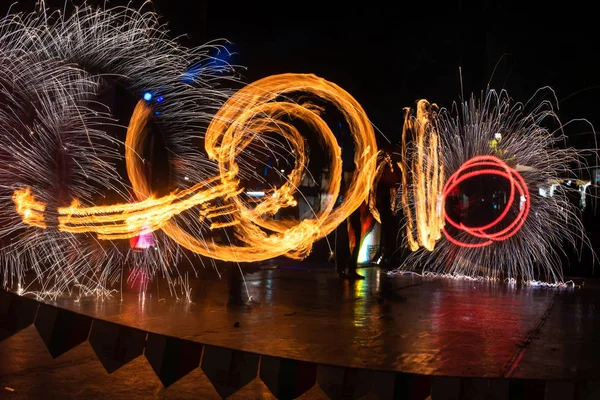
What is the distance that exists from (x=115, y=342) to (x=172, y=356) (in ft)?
1.99

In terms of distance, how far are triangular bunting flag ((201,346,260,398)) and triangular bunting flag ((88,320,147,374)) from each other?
63 centimetres

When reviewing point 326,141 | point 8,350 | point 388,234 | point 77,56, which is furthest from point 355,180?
point 8,350

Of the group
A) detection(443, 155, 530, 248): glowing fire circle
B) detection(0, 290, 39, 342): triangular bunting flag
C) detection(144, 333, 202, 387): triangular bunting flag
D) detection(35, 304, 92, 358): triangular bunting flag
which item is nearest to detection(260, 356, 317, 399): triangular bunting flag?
detection(144, 333, 202, 387): triangular bunting flag

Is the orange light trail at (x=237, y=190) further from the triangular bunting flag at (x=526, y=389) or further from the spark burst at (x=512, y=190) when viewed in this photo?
the triangular bunting flag at (x=526, y=389)

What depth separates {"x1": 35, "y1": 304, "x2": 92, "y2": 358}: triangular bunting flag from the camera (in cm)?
571

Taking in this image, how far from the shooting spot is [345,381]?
4602 millimetres

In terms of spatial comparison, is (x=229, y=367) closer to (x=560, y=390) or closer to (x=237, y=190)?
(x=560, y=390)

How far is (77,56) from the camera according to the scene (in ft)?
33.3

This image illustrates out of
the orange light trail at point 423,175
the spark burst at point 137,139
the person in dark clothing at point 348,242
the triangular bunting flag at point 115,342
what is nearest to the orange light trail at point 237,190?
the spark burst at point 137,139

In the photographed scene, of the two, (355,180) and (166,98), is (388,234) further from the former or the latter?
(166,98)

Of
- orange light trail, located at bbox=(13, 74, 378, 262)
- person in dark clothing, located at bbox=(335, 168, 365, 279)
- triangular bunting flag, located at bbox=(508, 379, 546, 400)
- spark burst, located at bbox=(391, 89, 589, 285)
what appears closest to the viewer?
triangular bunting flag, located at bbox=(508, 379, 546, 400)

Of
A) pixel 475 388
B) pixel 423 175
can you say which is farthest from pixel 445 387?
pixel 423 175

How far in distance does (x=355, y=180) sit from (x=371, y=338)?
5.98 m

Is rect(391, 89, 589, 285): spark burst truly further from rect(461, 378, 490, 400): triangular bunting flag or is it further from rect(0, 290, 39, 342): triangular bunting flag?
rect(461, 378, 490, 400): triangular bunting flag
